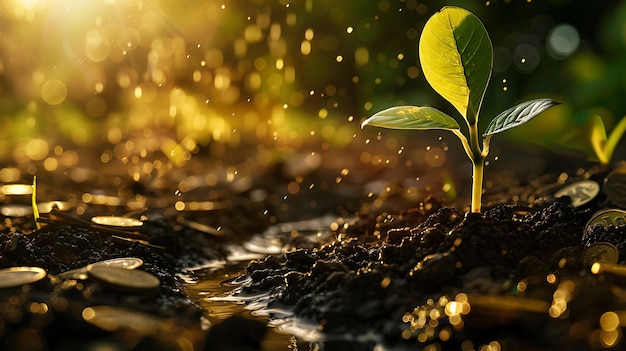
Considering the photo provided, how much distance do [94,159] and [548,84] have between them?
3.20 meters

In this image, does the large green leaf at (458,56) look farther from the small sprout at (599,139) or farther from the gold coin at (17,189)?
the gold coin at (17,189)

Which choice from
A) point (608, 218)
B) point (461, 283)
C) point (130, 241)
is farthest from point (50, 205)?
point (608, 218)

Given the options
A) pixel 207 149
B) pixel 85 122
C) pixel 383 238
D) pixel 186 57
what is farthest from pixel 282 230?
pixel 85 122

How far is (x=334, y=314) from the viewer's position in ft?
4.71

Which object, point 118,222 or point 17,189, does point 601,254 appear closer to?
point 118,222

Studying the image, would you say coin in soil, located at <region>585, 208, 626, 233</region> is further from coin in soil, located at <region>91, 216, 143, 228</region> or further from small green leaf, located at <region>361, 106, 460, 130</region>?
coin in soil, located at <region>91, 216, 143, 228</region>

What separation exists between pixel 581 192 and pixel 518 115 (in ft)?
2.26

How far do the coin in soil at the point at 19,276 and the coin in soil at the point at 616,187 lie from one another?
1.58 m

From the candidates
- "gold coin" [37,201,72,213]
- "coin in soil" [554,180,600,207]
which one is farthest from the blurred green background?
"coin in soil" [554,180,600,207]

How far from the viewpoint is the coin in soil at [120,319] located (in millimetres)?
1277

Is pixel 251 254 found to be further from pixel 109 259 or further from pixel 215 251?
pixel 109 259

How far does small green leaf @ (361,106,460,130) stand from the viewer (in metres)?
1.60

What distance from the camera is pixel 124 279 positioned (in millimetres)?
1499

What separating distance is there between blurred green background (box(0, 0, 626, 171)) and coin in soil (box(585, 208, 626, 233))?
2750mm
